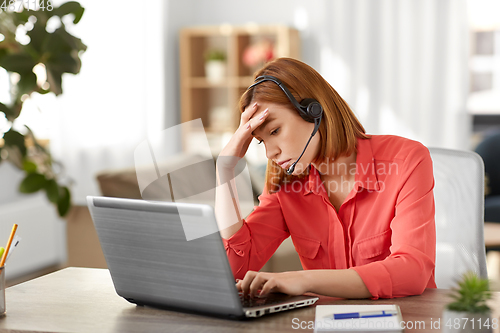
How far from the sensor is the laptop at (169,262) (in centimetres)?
84

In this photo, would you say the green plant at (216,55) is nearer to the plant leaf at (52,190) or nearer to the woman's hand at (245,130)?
the plant leaf at (52,190)

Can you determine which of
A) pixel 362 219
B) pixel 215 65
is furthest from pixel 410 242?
pixel 215 65

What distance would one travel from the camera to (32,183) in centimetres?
148

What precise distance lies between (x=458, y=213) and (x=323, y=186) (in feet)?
1.14

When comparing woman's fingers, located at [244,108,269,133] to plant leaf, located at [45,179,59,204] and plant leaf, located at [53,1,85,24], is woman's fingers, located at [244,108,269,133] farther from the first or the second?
plant leaf, located at [45,179,59,204]

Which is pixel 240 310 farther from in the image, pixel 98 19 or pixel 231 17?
pixel 231 17

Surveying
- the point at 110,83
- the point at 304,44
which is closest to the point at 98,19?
the point at 110,83

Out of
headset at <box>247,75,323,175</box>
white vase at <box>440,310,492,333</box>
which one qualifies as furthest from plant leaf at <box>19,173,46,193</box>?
white vase at <box>440,310,492,333</box>

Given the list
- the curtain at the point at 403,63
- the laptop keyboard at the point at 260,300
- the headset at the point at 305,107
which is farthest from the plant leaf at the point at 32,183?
the curtain at the point at 403,63

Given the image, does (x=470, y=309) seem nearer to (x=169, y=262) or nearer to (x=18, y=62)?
(x=169, y=262)

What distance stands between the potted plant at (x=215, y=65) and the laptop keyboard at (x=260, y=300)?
3489 millimetres

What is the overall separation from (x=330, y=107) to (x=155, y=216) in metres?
0.52

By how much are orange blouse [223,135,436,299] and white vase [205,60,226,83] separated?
308 centimetres

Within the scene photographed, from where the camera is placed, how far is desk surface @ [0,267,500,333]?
0.85 metres
